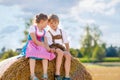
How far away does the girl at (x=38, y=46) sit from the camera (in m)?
8.23

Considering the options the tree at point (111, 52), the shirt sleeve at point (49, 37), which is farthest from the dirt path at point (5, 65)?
the tree at point (111, 52)

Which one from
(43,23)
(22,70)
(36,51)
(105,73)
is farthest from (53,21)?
(105,73)

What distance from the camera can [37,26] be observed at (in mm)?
8328

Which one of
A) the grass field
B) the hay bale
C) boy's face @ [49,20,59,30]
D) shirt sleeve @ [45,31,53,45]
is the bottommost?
the grass field

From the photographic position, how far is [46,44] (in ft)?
27.5

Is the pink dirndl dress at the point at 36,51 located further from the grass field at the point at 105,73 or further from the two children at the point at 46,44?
the grass field at the point at 105,73

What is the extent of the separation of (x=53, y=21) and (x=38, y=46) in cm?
56

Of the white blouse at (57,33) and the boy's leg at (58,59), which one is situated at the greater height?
the white blouse at (57,33)

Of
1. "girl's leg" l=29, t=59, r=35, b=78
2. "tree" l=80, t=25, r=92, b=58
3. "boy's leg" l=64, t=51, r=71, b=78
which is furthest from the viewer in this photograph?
"tree" l=80, t=25, r=92, b=58

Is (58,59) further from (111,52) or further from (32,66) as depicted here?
(111,52)

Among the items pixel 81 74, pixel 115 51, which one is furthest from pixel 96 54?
pixel 81 74

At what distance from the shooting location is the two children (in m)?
8.26

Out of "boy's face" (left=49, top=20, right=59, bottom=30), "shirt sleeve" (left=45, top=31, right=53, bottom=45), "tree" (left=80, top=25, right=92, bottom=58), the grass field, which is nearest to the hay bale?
"shirt sleeve" (left=45, top=31, right=53, bottom=45)

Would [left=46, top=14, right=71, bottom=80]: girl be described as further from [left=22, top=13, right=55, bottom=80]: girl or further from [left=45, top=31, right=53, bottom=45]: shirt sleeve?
[left=22, top=13, right=55, bottom=80]: girl
